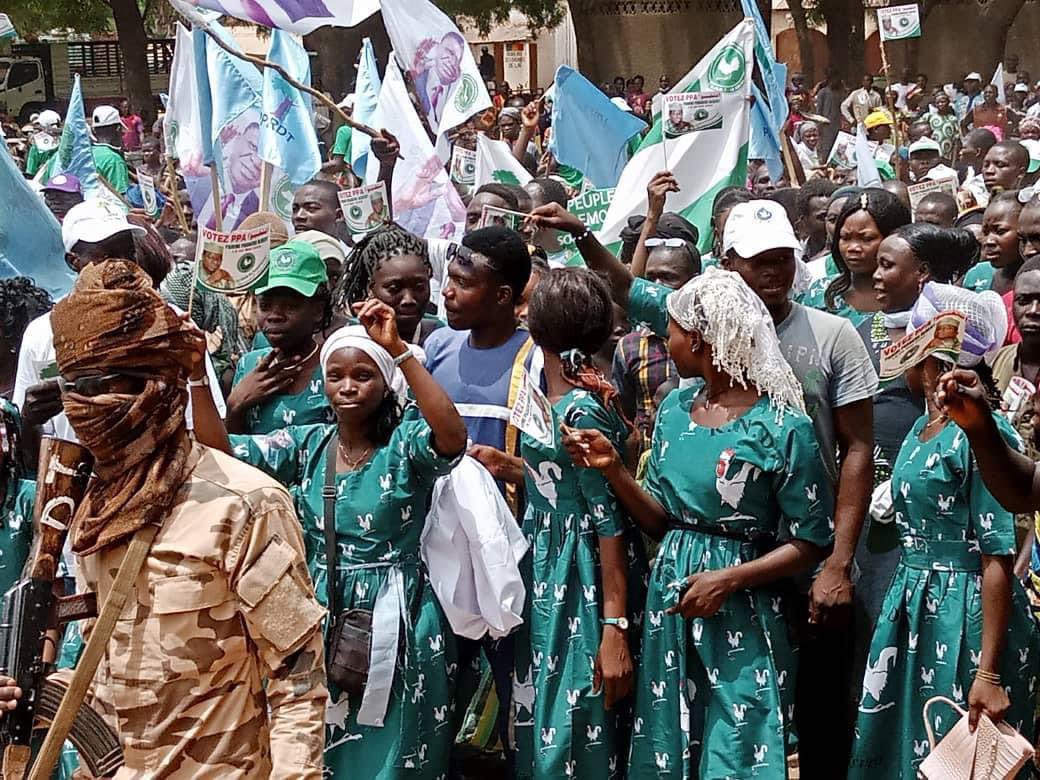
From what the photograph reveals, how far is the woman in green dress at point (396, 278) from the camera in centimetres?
589

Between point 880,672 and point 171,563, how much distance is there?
255cm

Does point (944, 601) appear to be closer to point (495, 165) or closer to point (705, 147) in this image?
point (705, 147)

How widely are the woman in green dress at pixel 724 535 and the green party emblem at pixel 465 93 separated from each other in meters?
4.88

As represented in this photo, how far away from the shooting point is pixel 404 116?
947 centimetres

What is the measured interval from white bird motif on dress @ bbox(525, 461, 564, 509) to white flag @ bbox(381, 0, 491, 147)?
Answer: 4688 mm

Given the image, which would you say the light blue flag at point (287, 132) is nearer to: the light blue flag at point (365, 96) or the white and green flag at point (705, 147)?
the light blue flag at point (365, 96)

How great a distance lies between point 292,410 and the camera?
17.4 ft

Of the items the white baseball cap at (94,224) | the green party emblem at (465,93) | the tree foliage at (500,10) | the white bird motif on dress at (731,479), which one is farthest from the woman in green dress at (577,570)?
the tree foliage at (500,10)

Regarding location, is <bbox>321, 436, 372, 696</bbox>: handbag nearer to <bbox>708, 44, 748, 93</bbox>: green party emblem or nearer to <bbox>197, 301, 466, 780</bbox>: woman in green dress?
<bbox>197, 301, 466, 780</bbox>: woman in green dress

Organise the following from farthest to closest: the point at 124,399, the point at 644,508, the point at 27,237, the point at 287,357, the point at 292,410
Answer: the point at 27,237 → the point at 287,357 → the point at 292,410 → the point at 644,508 → the point at 124,399

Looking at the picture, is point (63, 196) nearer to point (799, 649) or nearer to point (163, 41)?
point (799, 649)

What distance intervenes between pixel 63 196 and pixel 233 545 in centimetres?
817

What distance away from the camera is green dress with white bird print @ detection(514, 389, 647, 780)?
15.9 feet

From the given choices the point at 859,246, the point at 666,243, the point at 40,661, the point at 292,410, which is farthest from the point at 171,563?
the point at 859,246
